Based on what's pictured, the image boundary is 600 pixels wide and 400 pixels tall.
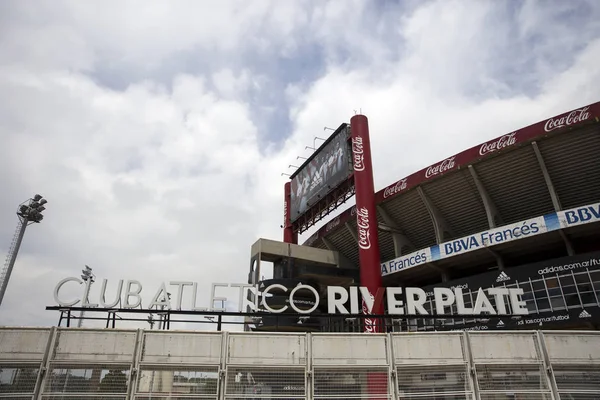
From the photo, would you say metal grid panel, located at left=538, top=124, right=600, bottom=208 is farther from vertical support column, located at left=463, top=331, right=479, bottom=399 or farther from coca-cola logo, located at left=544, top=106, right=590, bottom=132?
vertical support column, located at left=463, top=331, right=479, bottom=399

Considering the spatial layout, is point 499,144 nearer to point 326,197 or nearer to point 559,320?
point 559,320

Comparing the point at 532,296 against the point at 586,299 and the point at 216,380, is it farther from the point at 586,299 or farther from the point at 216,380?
the point at 216,380

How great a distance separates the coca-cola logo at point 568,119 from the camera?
28102mm

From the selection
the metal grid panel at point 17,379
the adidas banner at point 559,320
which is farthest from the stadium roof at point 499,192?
the metal grid panel at point 17,379

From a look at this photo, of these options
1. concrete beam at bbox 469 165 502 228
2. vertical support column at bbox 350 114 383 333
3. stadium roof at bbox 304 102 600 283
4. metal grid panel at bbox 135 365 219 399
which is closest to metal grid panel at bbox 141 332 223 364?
metal grid panel at bbox 135 365 219 399

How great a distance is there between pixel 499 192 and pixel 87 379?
32134mm

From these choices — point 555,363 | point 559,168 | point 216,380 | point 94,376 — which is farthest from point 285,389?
point 559,168

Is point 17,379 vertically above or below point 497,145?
below

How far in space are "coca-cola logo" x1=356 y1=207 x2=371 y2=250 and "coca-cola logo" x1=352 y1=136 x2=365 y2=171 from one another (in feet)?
14.3

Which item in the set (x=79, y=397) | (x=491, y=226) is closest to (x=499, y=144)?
(x=491, y=226)

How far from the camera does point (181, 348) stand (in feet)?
44.8

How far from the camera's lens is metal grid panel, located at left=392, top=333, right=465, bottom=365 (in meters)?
13.6

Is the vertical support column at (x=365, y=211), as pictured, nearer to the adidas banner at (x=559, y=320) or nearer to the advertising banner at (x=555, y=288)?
the advertising banner at (x=555, y=288)

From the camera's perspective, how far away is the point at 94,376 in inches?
514
